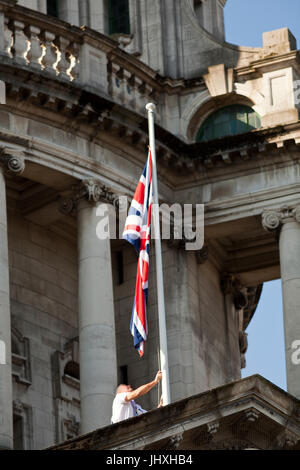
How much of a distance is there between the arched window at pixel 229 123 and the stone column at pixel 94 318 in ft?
15.0

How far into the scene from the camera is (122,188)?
143ft

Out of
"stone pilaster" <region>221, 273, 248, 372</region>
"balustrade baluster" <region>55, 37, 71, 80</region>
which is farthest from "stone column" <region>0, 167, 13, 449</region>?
"stone pilaster" <region>221, 273, 248, 372</region>

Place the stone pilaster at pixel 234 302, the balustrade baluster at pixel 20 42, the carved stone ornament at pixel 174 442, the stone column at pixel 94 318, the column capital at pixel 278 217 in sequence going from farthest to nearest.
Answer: the stone pilaster at pixel 234 302, the column capital at pixel 278 217, the balustrade baluster at pixel 20 42, the stone column at pixel 94 318, the carved stone ornament at pixel 174 442

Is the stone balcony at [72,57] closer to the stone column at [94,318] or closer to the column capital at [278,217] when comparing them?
the stone column at [94,318]

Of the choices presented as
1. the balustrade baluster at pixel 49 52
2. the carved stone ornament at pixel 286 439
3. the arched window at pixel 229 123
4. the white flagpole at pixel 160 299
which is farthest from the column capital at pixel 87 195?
the carved stone ornament at pixel 286 439

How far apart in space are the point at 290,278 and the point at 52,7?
386 inches

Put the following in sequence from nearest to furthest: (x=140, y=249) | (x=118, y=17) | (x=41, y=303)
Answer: (x=140, y=249) < (x=41, y=303) < (x=118, y=17)

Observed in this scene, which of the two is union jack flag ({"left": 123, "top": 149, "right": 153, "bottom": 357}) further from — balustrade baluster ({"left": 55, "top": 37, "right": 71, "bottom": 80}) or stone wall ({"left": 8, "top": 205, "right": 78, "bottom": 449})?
stone wall ({"left": 8, "top": 205, "right": 78, "bottom": 449})

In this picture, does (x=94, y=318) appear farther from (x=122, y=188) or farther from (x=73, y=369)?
(x=73, y=369)

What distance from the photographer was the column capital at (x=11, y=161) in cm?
4097

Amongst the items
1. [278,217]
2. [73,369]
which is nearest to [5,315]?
[73,369]

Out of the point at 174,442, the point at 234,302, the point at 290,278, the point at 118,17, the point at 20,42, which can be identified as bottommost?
the point at 174,442
